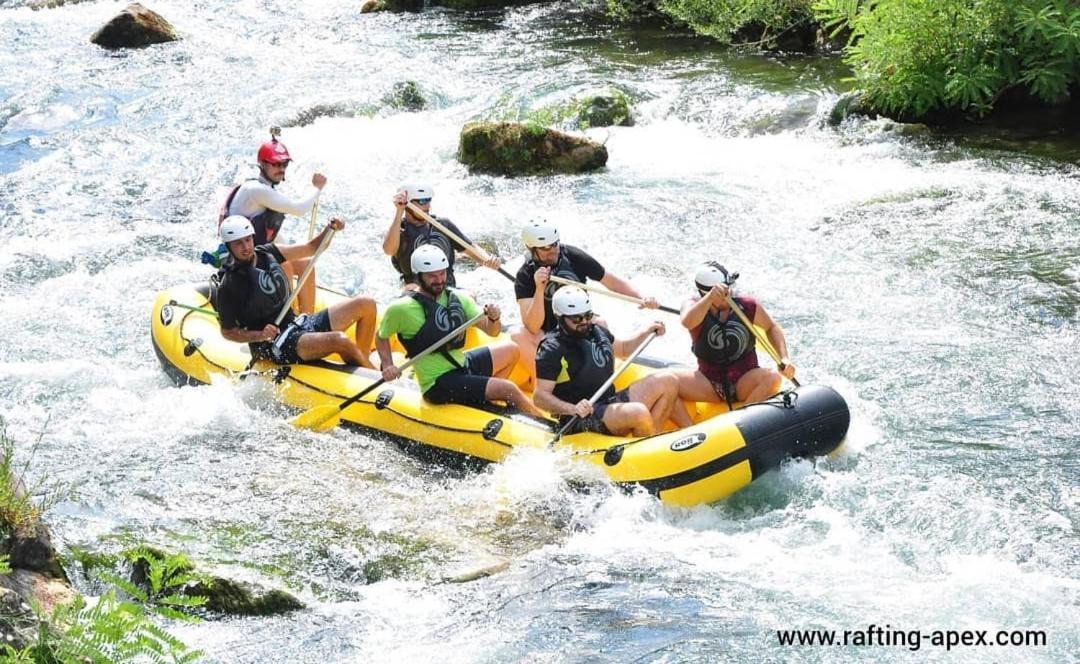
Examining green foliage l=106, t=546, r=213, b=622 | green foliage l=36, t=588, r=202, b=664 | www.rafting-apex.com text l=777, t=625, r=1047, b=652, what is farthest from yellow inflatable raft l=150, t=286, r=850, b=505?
green foliage l=36, t=588, r=202, b=664

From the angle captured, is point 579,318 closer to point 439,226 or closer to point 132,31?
point 439,226

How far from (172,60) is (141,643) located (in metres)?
13.8

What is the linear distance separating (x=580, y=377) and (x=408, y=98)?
28.7 ft

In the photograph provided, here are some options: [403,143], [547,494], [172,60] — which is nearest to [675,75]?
[403,143]

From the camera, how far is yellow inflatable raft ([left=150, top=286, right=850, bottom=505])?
691 cm

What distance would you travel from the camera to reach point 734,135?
1399 cm

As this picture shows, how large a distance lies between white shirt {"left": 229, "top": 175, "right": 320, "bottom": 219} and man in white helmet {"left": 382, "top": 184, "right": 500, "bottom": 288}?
65cm

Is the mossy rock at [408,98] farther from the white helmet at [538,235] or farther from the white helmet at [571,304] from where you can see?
the white helmet at [571,304]

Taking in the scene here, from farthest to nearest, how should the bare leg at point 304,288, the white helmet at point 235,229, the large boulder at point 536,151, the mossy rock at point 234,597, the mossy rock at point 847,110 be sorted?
the mossy rock at point 847,110 < the large boulder at point 536,151 < the bare leg at point 304,288 < the white helmet at point 235,229 < the mossy rock at point 234,597

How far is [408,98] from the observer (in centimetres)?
1536

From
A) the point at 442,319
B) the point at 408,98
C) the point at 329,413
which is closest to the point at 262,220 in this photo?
the point at 329,413

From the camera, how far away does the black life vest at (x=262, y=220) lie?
8.93 m

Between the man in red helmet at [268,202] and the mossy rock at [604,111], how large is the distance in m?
5.78

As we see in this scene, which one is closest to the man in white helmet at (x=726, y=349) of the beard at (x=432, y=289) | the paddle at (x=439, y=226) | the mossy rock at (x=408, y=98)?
the beard at (x=432, y=289)
